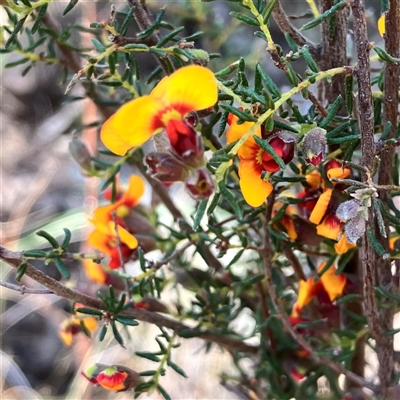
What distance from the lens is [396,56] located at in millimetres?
293

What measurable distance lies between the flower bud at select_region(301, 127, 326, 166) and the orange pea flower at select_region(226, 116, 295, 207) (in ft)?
0.05

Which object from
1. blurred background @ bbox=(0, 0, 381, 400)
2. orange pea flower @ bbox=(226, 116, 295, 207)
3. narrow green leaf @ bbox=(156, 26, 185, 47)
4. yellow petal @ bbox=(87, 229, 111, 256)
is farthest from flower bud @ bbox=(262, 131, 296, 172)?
blurred background @ bbox=(0, 0, 381, 400)

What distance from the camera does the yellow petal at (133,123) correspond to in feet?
0.77

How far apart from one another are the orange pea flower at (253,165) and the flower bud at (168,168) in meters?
0.05

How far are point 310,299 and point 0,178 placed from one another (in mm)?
1084

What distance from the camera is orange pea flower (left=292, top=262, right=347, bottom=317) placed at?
0.39 meters

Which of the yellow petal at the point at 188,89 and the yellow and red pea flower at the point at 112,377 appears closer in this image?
the yellow petal at the point at 188,89

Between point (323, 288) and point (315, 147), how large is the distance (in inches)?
7.7

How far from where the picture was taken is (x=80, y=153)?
448 mm

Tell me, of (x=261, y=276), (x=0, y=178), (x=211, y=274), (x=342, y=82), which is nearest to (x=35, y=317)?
(x=0, y=178)

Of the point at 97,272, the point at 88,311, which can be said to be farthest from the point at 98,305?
the point at 97,272

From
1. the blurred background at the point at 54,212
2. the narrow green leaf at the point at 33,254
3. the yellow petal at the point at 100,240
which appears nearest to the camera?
the narrow green leaf at the point at 33,254

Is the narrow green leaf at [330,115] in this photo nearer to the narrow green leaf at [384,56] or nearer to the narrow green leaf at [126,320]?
the narrow green leaf at [384,56]

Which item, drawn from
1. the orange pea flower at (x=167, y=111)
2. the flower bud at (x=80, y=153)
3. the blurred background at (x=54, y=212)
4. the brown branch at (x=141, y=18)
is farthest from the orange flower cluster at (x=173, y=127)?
the blurred background at (x=54, y=212)
